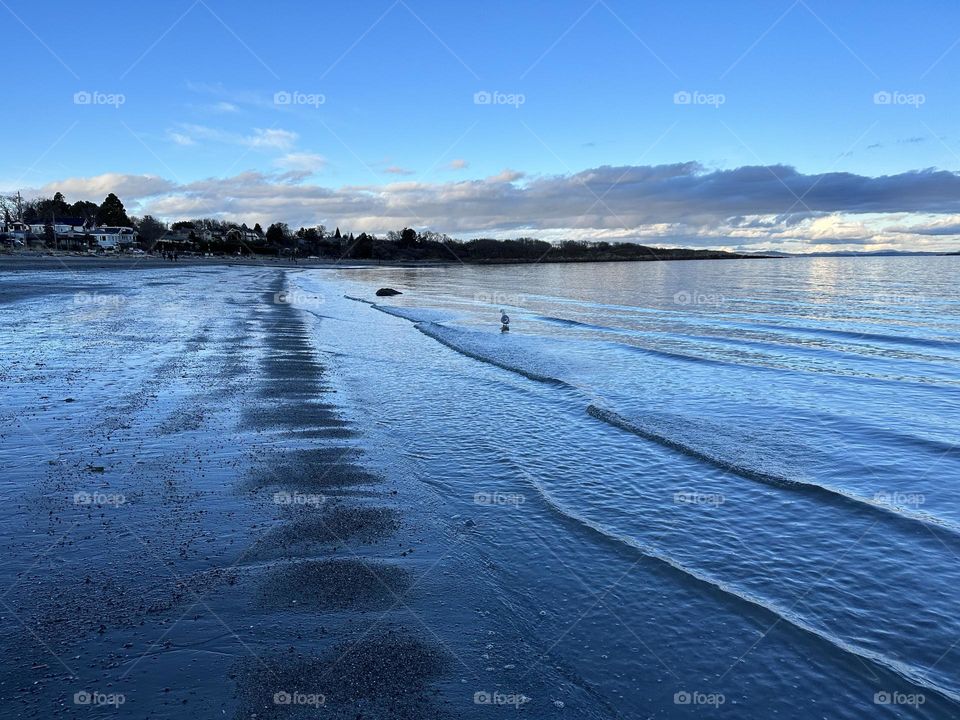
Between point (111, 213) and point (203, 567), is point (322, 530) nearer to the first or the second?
point (203, 567)

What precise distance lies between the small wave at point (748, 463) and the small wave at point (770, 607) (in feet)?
11.3

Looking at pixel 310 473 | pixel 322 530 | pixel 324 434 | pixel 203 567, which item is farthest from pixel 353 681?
pixel 324 434

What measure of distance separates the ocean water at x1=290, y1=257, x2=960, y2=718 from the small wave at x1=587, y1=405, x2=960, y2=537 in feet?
0.15

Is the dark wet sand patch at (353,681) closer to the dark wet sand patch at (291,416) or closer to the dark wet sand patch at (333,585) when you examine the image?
the dark wet sand patch at (333,585)

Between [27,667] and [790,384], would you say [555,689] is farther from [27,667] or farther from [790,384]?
[790,384]

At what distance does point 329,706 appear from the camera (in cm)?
394

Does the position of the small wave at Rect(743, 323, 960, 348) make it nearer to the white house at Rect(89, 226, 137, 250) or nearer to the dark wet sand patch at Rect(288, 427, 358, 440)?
the dark wet sand patch at Rect(288, 427, 358, 440)

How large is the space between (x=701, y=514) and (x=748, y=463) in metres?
2.65

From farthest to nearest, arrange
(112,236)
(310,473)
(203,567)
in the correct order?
(112,236), (310,473), (203,567)

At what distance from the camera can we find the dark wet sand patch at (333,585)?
5203mm

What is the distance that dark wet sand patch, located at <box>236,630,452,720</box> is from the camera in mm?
3924

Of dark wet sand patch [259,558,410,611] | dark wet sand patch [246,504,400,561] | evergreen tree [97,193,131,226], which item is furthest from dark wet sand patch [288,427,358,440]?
evergreen tree [97,193,131,226]

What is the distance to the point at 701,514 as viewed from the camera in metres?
7.84

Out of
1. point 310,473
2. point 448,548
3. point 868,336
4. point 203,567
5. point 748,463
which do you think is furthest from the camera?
point 868,336
